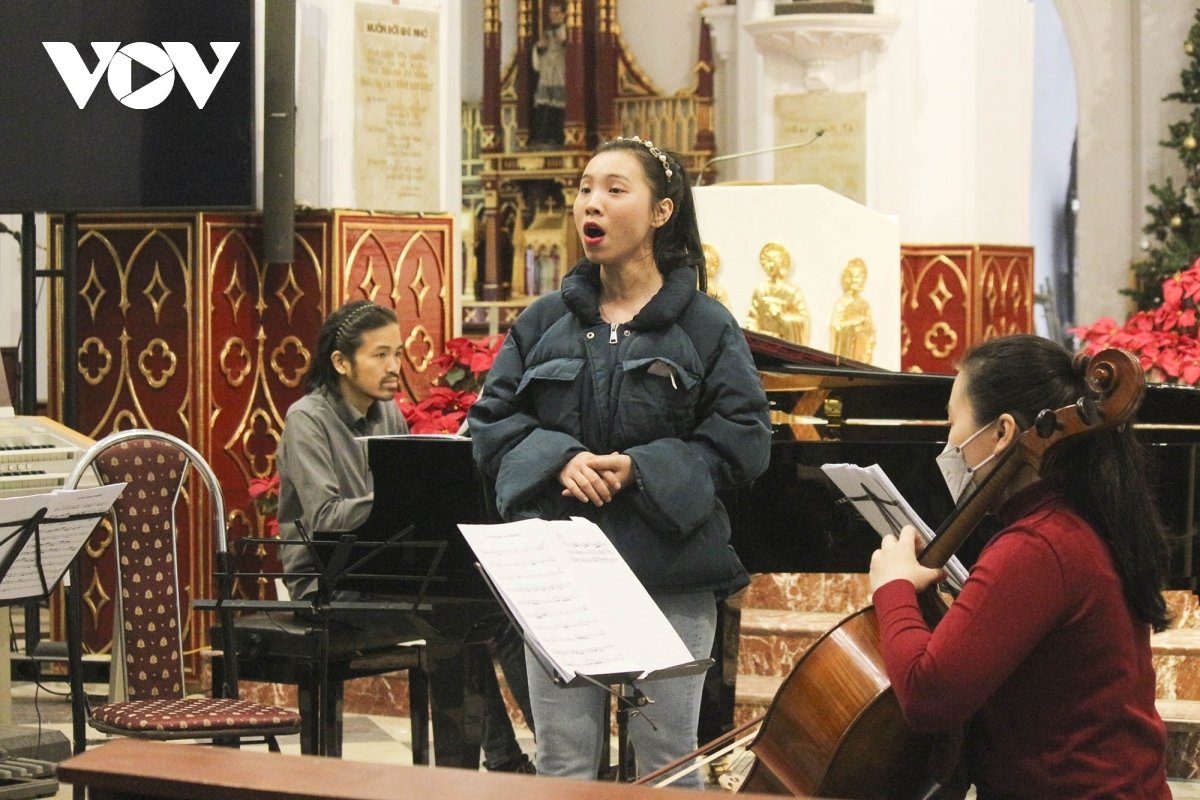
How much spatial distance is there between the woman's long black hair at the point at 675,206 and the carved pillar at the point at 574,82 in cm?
1023

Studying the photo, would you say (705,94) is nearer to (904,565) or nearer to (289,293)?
(289,293)

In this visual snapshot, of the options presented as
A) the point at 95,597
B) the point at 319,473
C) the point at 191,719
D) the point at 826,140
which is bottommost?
the point at 95,597

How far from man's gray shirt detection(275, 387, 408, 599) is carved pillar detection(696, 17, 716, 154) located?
8568 millimetres

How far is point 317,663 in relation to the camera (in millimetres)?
4105

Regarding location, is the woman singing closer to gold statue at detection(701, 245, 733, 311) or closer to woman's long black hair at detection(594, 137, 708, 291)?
woman's long black hair at detection(594, 137, 708, 291)

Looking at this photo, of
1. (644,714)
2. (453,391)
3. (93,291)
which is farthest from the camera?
(93,291)

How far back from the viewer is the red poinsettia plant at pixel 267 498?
596 centimetres

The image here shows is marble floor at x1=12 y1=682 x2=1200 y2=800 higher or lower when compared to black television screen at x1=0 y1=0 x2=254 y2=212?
lower

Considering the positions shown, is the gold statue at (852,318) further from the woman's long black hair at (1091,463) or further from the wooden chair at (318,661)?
the woman's long black hair at (1091,463)

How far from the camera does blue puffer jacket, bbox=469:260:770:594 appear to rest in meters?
2.88

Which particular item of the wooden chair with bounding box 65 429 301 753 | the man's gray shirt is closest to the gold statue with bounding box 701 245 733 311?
the man's gray shirt

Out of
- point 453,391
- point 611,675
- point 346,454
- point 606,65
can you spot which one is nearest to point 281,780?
point 611,675

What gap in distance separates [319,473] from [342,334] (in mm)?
432

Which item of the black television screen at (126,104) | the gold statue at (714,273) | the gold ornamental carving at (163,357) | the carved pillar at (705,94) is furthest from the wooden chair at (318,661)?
the carved pillar at (705,94)
